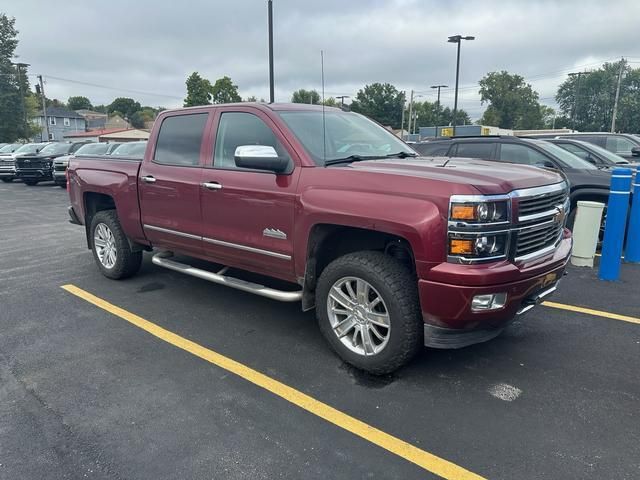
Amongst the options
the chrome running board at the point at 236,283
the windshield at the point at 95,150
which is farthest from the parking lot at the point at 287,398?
the windshield at the point at 95,150

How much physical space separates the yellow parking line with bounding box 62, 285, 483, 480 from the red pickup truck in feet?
1.77

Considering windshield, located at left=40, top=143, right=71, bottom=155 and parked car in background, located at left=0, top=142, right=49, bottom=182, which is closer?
windshield, located at left=40, top=143, right=71, bottom=155

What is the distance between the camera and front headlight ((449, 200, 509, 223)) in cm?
293

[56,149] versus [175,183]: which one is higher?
[175,183]

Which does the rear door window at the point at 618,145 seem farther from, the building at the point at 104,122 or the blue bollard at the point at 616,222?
the building at the point at 104,122

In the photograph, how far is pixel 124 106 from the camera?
129750 millimetres

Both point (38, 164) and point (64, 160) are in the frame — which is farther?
point (38, 164)

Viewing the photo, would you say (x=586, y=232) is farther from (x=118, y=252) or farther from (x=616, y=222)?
(x=118, y=252)

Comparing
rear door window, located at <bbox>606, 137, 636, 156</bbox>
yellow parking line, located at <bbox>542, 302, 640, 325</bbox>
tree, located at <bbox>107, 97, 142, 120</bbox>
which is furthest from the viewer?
tree, located at <bbox>107, 97, 142, 120</bbox>

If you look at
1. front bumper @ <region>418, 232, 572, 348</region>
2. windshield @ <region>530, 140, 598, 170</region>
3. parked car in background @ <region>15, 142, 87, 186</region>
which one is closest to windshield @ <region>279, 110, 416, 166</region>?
front bumper @ <region>418, 232, 572, 348</region>

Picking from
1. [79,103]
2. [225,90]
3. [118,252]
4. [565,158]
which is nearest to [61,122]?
[225,90]

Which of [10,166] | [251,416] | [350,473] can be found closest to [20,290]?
[251,416]

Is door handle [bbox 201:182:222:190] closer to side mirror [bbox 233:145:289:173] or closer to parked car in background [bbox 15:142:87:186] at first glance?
side mirror [bbox 233:145:289:173]

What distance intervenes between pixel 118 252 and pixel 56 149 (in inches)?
746
